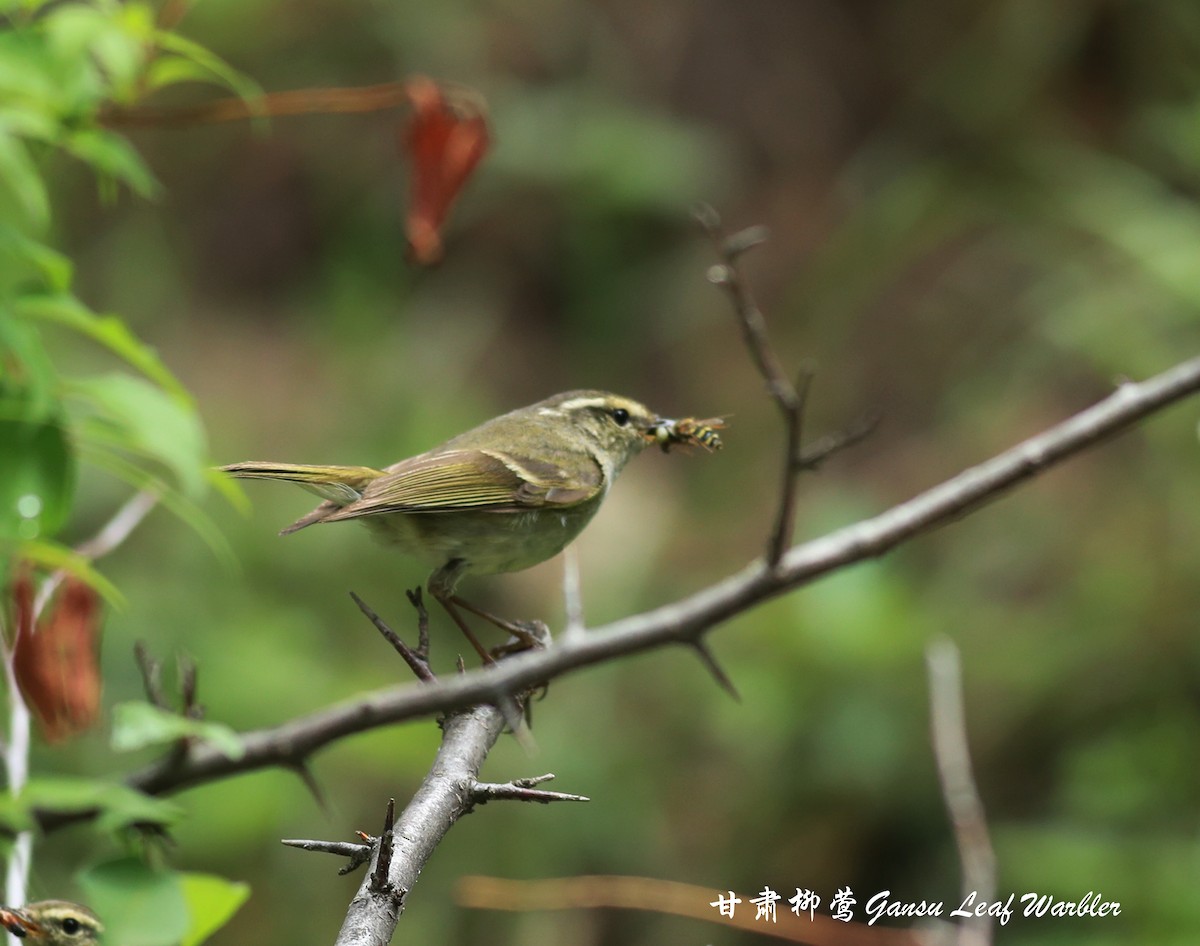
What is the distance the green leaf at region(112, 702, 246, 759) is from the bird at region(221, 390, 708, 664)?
2.03m

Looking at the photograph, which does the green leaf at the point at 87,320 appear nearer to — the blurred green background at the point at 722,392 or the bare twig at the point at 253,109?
the bare twig at the point at 253,109

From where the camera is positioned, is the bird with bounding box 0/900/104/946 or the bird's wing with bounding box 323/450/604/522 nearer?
the bird with bounding box 0/900/104/946

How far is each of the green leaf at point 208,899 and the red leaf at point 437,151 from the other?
2.05m

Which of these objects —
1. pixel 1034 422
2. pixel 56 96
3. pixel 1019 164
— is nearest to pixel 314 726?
pixel 56 96

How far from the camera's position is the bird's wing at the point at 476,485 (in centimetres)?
339

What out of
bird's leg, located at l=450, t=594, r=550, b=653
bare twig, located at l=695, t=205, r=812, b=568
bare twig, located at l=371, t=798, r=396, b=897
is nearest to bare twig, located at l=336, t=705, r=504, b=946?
bare twig, located at l=371, t=798, r=396, b=897

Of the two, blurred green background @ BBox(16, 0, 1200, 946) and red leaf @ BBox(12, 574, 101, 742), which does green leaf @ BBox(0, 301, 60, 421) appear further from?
blurred green background @ BBox(16, 0, 1200, 946)

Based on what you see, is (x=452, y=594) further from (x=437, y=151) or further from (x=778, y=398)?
(x=778, y=398)

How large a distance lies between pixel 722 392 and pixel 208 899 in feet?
26.3

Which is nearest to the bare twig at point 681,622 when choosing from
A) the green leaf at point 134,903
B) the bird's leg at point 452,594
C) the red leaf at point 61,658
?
the green leaf at point 134,903

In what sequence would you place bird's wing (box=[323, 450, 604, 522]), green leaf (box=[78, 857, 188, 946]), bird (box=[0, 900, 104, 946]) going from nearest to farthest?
green leaf (box=[78, 857, 188, 946]) → bird (box=[0, 900, 104, 946]) → bird's wing (box=[323, 450, 604, 522])

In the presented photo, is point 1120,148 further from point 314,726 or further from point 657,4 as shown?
point 314,726

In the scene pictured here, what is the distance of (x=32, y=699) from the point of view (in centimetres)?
225

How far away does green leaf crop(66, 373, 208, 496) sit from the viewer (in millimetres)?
1904
